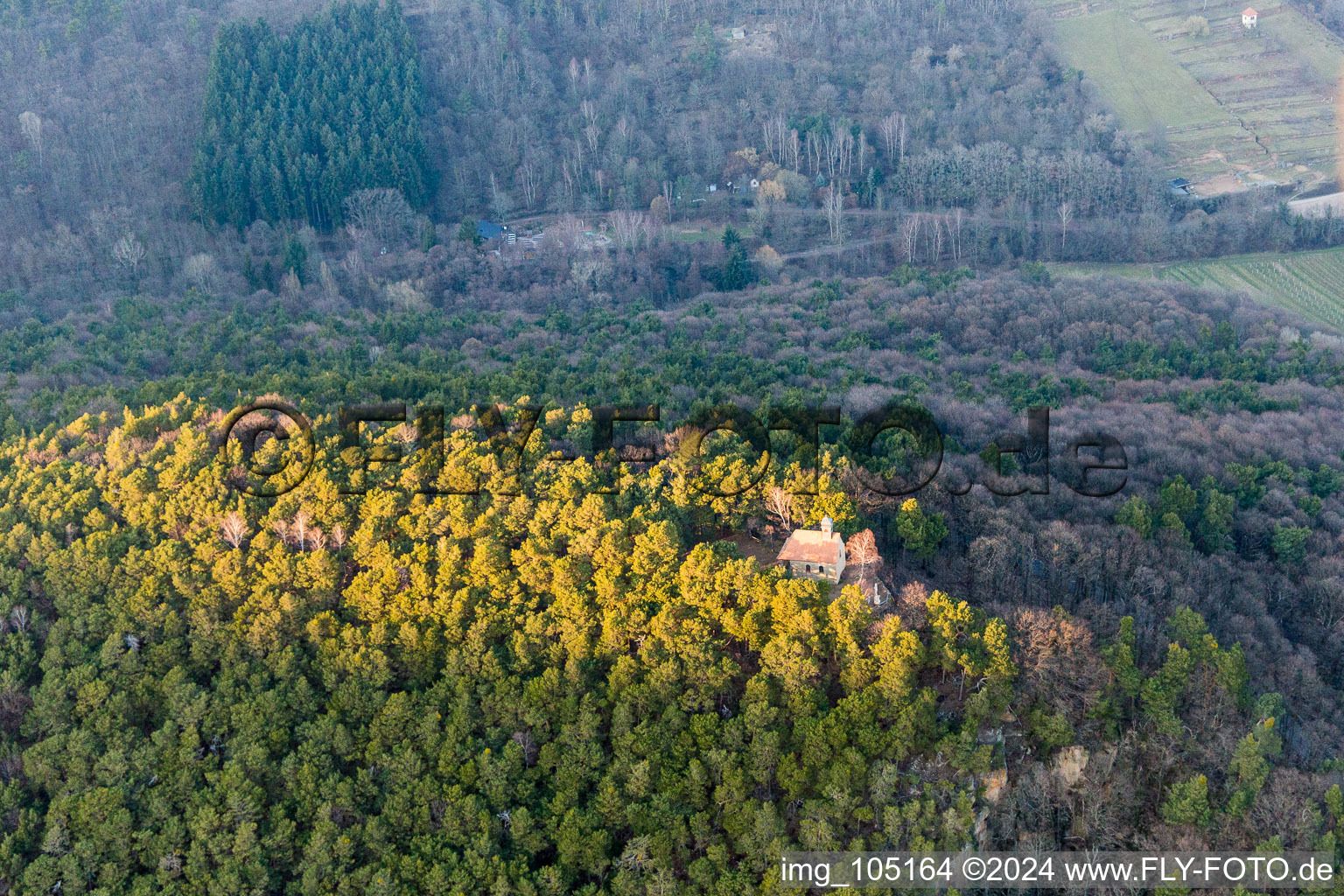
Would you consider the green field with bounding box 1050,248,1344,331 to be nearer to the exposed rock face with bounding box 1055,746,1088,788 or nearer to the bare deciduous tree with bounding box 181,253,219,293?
the exposed rock face with bounding box 1055,746,1088,788

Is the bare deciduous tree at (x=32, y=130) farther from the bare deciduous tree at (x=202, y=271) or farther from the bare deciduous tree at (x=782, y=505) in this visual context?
the bare deciduous tree at (x=782, y=505)

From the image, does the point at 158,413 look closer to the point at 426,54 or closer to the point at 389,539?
the point at 389,539

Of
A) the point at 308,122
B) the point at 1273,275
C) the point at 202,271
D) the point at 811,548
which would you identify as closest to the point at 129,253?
the point at 202,271

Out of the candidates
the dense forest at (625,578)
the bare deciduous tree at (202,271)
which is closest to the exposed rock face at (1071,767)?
the dense forest at (625,578)

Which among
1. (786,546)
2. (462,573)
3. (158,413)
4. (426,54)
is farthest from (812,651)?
(426,54)

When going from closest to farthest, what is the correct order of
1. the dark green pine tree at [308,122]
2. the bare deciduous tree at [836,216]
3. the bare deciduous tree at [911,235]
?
the dark green pine tree at [308,122]
the bare deciduous tree at [911,235]
the bare deciduous tree at [836,216]

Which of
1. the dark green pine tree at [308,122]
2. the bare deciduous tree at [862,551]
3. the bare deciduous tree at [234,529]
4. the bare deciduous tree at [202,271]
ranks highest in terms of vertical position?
the dark green pine tree at [308,122]

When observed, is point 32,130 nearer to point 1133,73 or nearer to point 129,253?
point 129,253
